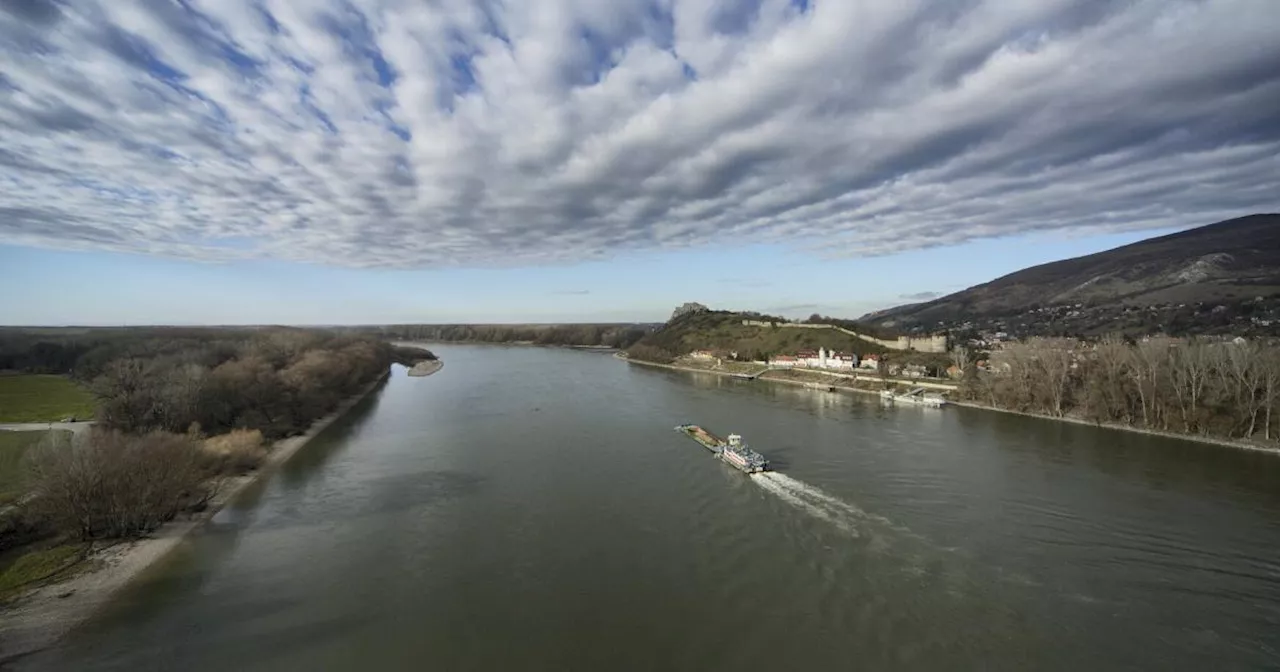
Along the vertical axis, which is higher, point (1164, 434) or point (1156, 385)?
point (1156, 385)

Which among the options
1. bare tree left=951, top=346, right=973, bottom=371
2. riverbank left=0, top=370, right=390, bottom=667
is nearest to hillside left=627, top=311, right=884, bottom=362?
bare tree left=951, top=346, right=973, bottom=371

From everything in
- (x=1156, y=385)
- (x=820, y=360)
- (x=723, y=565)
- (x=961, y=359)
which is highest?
(x=961, y=359)

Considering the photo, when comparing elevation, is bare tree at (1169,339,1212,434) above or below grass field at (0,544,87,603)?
above

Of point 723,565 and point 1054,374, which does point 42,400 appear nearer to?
point 723,565

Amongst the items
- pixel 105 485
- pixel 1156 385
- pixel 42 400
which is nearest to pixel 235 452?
pixel 105 485

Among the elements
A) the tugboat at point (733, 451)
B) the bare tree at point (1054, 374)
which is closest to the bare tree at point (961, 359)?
the bare tree at point (1054, 374)

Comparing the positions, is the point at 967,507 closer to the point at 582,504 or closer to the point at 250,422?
the point at 582,504

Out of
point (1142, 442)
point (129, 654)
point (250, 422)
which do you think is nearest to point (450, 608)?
point (129, 654)

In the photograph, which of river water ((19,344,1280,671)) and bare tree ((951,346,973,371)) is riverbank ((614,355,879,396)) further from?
river water ((19,344,1280,671))
